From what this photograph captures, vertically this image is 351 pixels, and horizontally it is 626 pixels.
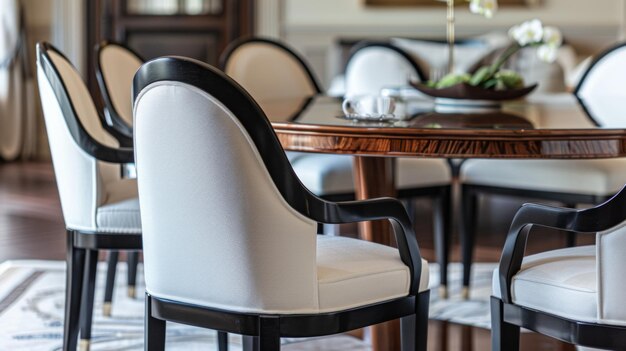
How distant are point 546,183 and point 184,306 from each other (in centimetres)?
172

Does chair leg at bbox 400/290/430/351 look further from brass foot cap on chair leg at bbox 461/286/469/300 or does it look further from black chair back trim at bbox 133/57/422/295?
brass foot cap on chair leg at bbox 461/286/469/300

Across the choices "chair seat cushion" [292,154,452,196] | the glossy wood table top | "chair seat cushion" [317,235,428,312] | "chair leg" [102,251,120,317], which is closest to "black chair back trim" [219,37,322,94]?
"chair seat cushion" [292,154,452,196]

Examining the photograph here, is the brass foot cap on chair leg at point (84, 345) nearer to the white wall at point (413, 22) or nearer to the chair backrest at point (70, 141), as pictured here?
the chair backrest at point (70, 141)

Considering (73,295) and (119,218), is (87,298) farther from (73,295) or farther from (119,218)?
(119,218)

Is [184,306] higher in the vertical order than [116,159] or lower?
lower

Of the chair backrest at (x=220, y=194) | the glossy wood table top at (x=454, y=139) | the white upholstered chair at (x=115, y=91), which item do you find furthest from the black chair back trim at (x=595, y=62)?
the chair backrest at (x=220, y=194)

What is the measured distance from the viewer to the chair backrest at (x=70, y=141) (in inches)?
91.0

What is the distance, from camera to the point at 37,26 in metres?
7.57

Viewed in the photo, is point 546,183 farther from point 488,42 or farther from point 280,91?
point 488,42

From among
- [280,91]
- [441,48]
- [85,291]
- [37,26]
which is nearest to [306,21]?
[441,48]

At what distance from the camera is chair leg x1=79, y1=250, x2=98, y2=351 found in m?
2.49

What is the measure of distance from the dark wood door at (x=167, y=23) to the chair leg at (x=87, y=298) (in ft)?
17.6

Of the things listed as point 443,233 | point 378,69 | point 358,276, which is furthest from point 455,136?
point 378,69

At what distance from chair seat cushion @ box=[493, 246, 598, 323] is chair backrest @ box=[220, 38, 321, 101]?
204cm
